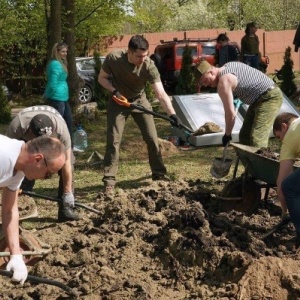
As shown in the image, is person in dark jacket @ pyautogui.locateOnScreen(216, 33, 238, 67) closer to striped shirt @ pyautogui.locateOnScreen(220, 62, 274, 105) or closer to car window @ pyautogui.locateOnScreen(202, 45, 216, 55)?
car window @ pyautogui.locateOnScreen(202, 45, 216, 55)

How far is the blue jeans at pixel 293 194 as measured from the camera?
4738 millimetres

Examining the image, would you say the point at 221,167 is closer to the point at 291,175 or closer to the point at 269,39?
the point at 291,175

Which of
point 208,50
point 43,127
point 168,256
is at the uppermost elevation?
point 208,50

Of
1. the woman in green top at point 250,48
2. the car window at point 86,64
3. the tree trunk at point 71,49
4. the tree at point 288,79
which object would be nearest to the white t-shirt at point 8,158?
the tree trunk at point 71,49

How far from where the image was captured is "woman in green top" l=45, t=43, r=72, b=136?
8.60 m

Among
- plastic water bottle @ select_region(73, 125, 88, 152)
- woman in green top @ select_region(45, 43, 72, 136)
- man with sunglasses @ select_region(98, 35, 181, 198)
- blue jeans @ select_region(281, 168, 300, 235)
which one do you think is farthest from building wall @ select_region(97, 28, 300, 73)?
blue jeans @ select_region(281, 168, 300, 235)

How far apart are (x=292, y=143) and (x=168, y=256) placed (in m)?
1.30

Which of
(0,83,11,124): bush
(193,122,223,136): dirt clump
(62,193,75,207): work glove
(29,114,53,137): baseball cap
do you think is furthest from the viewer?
(0,83,11,124): bush

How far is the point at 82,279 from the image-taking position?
4.78m

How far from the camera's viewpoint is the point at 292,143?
4.76 metres

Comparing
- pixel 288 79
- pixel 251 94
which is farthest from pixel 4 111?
pixel 251 94

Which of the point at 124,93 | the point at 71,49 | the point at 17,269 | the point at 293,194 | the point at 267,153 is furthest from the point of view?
the point at 71,49

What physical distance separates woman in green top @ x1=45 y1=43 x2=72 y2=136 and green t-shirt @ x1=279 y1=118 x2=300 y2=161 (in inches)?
178

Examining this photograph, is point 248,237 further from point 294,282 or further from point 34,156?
point 34,156
